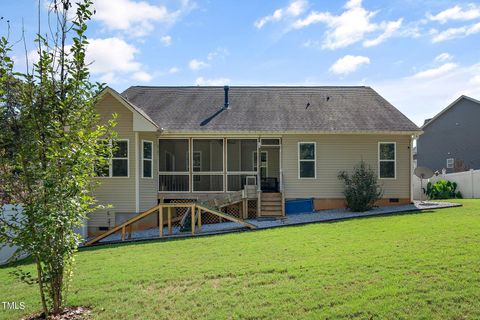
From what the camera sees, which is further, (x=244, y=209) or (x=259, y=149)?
(x=259, y=149)

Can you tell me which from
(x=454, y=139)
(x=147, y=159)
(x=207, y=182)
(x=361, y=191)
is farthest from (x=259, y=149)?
(x=454, y=139)

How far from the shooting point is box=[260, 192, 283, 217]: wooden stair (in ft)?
54.3

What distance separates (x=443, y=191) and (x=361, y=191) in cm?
986

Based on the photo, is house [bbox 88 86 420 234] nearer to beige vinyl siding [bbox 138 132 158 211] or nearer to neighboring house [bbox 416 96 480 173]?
beige vinyl siding [bbox 138 132 158 211]

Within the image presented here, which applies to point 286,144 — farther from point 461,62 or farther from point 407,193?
point 461,62

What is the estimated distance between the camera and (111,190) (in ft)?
50.4

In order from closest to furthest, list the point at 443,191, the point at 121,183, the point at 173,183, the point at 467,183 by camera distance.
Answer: the point at 121,183 → the point at 173,183 → the point at 467,183 → the point at 443,191

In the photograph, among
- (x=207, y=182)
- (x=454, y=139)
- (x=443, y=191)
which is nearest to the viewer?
(x=207, y=182)

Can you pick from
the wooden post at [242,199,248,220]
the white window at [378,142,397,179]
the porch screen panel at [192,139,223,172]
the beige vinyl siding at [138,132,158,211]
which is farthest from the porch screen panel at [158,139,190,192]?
the white window at [378,142,397,179]

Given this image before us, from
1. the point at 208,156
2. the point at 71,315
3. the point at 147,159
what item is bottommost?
the point at 71,315

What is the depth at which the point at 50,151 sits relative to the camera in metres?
5.42

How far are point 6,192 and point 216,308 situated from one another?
3442mm

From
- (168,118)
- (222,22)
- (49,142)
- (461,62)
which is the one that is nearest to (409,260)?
(49,142)

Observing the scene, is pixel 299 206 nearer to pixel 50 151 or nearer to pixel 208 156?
pixel 208 156
